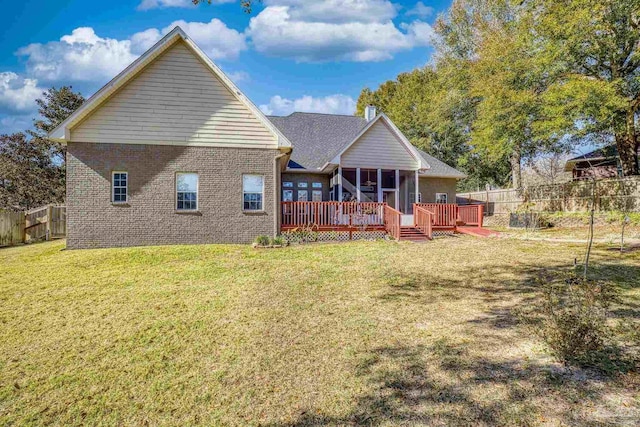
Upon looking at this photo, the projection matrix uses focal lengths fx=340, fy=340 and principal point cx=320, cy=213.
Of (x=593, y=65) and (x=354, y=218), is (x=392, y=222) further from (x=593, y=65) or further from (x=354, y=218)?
(x=593, y=65)

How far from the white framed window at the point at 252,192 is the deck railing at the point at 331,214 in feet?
3.83

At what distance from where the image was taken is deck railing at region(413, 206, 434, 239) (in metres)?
14.1

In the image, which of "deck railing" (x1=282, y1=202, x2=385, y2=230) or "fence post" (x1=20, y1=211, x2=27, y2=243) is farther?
"fence post" (x1=20, y1=211, x2=27, y2=243)

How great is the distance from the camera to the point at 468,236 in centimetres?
1482

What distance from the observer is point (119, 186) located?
12.2 m

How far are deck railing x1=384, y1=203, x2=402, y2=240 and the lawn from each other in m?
5.60

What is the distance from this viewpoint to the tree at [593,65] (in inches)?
571

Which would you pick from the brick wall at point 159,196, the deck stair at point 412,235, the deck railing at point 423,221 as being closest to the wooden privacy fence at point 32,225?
the brick wall at point 159,196

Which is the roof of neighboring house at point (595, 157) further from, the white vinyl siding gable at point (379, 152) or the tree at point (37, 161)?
the tree at point (37, 161)

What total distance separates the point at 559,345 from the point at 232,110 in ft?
39.9

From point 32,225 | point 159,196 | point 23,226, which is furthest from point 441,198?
point 23,226

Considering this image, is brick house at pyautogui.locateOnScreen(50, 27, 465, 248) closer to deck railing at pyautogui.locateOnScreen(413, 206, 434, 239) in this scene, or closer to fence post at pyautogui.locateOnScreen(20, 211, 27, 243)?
deck railing at pyautogui.locateOnScreen(413, 206, 434, 239)

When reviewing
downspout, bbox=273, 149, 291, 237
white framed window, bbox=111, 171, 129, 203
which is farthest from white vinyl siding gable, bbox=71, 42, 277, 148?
downspout, bbox=273, 149, 291, 237

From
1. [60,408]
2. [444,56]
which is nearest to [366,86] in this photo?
[444,56]
